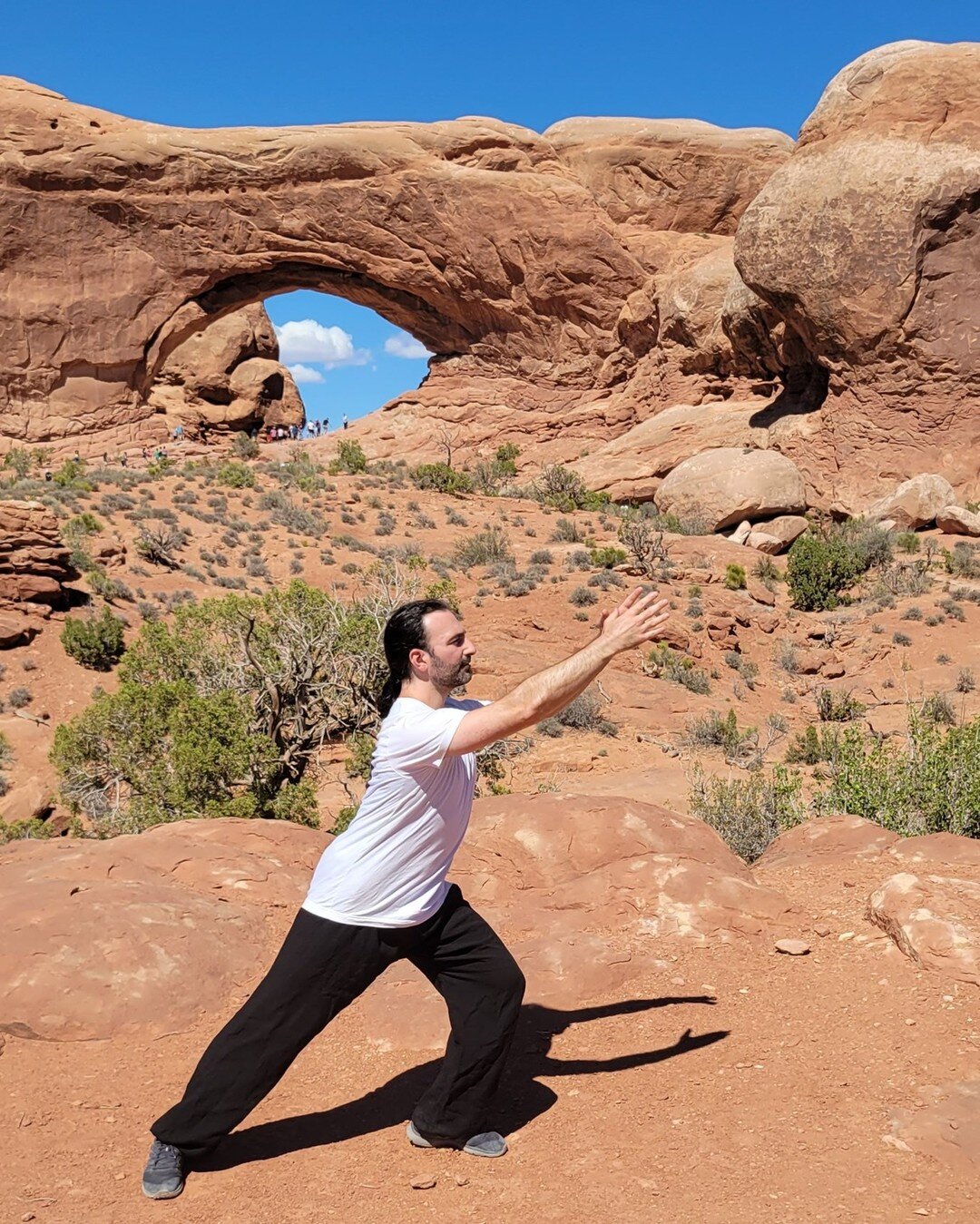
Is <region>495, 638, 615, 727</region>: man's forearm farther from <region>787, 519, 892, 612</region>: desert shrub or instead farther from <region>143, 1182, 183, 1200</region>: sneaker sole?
<region>787, 519, 892, 612</region>: desert shrub

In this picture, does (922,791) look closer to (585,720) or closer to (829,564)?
(585,720)

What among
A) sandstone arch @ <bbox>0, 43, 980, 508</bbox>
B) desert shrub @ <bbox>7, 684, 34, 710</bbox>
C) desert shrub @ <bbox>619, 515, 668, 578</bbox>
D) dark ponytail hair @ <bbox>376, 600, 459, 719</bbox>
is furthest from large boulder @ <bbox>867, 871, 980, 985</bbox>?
sandstone arch @ <bbox>0, 43, 980, 508</bbox>

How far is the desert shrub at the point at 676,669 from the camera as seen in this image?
1304 cm

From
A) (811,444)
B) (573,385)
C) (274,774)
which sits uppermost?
(573,385)

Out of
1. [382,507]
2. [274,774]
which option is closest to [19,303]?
[382,507]

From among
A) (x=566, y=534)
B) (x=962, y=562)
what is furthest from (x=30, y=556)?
(x=962, y=562)

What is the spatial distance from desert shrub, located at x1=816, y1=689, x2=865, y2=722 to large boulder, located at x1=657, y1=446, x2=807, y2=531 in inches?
323

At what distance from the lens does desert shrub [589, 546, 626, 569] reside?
56.6 feet

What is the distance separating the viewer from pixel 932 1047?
3334 mm

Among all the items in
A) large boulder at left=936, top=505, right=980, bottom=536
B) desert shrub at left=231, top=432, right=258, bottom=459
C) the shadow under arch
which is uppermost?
the shadow under arch

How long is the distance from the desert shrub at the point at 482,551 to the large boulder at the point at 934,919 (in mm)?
13498

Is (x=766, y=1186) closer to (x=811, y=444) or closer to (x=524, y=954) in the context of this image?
(x=524, y=954)

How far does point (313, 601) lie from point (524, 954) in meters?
6.37

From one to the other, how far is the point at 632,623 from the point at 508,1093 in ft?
5.58
